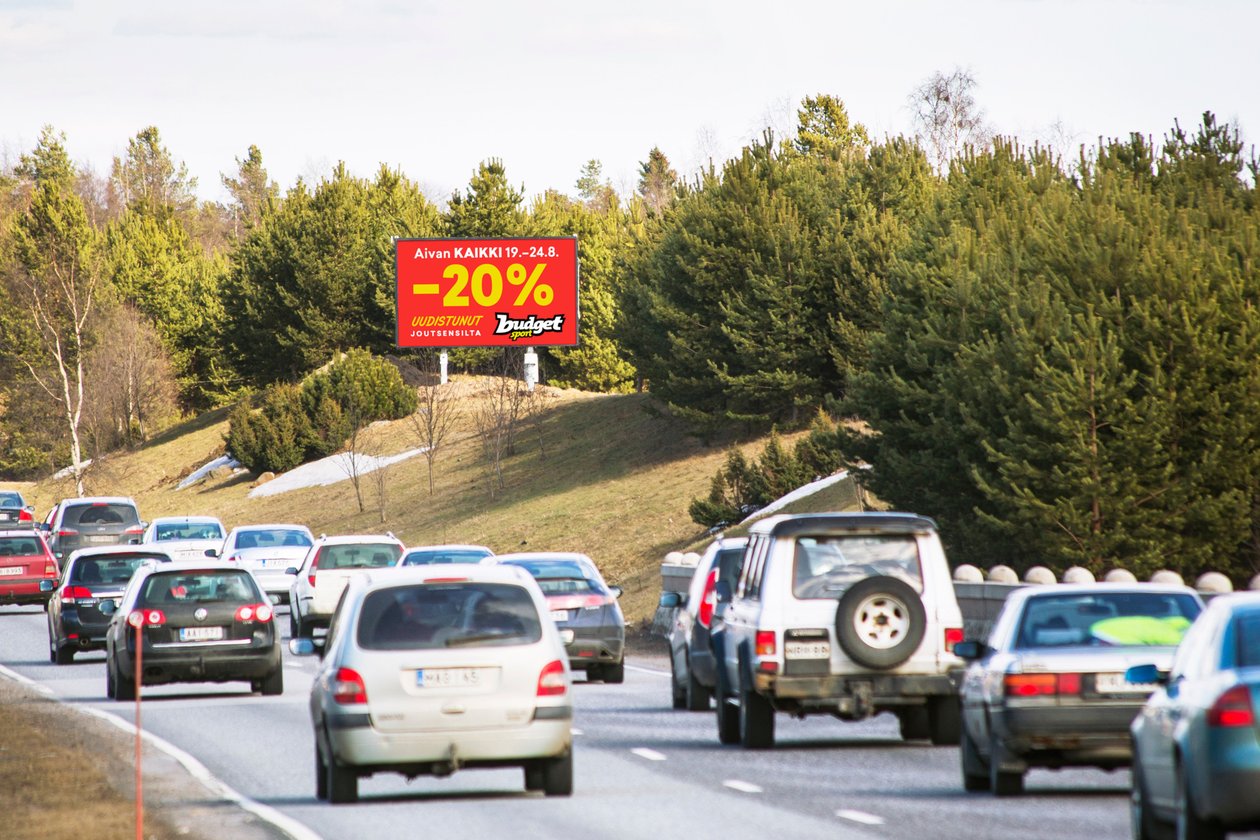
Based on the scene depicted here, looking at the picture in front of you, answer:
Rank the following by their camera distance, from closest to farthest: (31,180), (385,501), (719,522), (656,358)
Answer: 1. (719,522)
2. (656,358)
3. (385,501)
4. (31,180)

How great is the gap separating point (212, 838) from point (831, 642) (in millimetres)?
5603

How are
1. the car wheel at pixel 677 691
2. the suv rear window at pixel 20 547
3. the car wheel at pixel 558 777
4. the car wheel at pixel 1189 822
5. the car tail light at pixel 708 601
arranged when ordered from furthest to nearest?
the suv rear window at pixel 20 547, the car wheel at pixel 677 691, the car tail light at pixel 708 601, the car wheel at pixel 558 777, the car wheel at pixel 1189 822

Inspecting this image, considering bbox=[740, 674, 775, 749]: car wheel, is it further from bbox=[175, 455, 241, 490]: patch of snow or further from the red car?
bbox=[175, 455, 241, 490]: patch of snow

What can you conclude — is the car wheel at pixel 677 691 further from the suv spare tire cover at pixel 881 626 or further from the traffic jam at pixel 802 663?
the suv spare tire cover at pixel 881 626

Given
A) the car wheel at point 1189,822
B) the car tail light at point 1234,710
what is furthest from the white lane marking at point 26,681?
the car tail light at point 1234,710

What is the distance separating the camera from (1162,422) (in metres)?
35.0

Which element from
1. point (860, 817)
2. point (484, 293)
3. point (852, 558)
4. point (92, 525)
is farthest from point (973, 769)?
point (484, 293)

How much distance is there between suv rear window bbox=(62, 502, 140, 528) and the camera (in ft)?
150

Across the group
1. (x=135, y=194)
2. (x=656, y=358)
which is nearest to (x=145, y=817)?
(x=656, y=358)

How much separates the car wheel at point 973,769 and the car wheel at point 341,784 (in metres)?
4.09

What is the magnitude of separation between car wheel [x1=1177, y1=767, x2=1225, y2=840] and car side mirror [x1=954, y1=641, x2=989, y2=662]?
15.3 ft

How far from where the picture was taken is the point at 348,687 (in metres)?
12.9

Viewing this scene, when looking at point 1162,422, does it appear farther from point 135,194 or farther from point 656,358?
point 135,194

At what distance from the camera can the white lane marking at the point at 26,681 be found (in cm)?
2350
